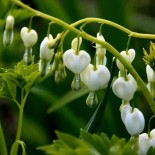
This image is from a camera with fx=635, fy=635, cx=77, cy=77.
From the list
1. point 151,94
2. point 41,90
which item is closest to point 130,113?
point 151,94

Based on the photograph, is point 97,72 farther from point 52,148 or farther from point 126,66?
point 52,148

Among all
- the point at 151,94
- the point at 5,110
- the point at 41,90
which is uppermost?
the point at 151,94

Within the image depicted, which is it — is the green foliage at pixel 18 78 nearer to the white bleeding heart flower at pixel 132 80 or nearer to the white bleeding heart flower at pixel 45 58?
the white bleeding heart flower at pixel 45 58

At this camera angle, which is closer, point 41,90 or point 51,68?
point 51,68

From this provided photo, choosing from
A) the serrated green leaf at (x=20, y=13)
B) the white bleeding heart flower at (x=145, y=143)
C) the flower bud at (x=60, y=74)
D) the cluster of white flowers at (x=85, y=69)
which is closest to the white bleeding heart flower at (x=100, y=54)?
the cluster of white flowers at (x=85, y=69)

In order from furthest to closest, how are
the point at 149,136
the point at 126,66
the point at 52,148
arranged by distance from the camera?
the point at 149,136
the point at 126,66
the point at 52,148

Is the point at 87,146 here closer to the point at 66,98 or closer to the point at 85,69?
the point at 85,69
